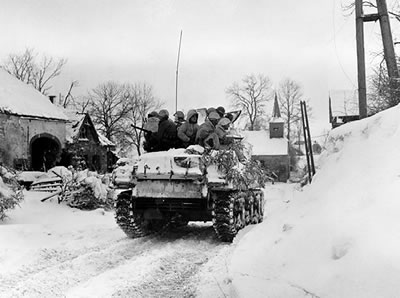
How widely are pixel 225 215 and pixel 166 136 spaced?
253 cm

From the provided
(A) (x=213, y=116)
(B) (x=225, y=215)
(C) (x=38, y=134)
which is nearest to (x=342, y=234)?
(B) (x=225, y=215)

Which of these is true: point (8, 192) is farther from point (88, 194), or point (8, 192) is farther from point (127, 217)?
point (127, 217)

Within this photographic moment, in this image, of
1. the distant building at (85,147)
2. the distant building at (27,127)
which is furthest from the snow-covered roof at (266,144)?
the distant building at (27,127)

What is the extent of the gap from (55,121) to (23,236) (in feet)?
71.4

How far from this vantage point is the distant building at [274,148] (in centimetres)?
4791

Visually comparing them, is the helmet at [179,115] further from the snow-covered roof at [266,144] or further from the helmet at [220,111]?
the snow-covered roof at [266,144]

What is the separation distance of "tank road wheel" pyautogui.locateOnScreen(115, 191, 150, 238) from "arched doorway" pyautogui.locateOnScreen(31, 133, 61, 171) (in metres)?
22.2

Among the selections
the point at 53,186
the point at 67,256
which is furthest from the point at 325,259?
the point at 53,186

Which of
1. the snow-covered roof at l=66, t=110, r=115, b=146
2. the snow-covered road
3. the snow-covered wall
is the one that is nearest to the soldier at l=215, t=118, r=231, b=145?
the snow-covered road

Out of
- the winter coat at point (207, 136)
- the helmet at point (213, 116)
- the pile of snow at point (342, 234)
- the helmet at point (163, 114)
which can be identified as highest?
the helmet at point (163, 114)

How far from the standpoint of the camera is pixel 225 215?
8.02 m

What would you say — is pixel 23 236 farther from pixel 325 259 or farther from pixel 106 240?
pixel 325 259

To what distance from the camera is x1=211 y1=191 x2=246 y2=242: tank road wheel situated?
800 centimetres

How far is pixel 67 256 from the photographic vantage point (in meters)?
6.83
